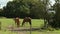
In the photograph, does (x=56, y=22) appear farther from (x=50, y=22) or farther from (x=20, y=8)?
(x=20, y=8)

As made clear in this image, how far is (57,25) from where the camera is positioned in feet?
122

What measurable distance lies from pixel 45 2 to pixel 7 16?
136 feet

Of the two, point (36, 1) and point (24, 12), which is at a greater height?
point (36, 1)

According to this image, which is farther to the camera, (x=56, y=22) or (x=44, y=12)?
(x=56, y=22)

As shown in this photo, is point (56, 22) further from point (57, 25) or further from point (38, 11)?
point (38, 11)

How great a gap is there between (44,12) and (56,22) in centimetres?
355

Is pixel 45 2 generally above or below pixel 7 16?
above

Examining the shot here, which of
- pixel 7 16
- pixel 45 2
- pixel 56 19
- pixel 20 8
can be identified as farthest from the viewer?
pixel 7 16

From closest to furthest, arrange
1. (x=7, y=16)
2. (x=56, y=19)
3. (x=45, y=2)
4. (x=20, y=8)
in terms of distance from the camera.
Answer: (x=45, y=2) → (x=56, y=19) → (x=20, y=8) → (x=7, y=16)

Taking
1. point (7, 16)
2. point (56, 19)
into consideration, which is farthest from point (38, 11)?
point (7, 16)

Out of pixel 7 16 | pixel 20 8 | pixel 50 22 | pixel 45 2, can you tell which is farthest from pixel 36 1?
pixel 7 16

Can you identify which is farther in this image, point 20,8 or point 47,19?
point 20,8

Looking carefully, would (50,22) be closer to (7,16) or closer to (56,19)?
(56,19)

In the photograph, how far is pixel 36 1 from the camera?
3506 cm
